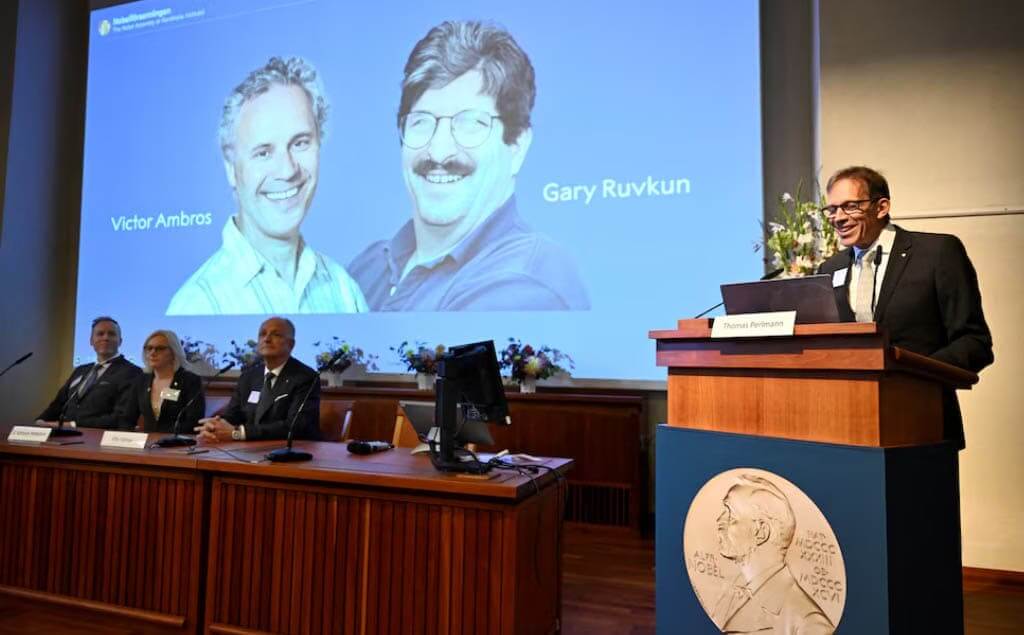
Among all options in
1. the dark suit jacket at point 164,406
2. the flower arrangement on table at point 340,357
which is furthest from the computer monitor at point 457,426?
the flower arrangement on table at point 340,357

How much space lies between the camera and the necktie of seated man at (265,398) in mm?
2980

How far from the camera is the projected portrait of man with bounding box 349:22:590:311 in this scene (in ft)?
13.6

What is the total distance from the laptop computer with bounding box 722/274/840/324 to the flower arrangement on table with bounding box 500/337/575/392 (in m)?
2.62

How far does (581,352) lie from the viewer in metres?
4.01

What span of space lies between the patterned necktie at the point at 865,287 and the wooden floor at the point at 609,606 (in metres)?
1.38

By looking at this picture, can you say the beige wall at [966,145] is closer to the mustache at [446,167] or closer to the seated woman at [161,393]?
the mustache at [446,167]

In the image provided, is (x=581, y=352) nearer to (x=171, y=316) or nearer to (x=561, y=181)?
(x=561, y=181)

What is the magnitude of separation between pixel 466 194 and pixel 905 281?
3.07m

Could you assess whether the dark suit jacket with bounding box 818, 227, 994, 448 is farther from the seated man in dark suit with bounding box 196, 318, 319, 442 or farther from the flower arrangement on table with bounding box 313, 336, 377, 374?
the flower arrangement on table with bounding box 313, 336, 377, 374

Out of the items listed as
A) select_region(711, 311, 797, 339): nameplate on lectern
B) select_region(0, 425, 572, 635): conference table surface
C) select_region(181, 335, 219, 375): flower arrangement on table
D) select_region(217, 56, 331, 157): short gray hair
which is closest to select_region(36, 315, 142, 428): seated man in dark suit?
select_region(0, 425, 572, 635): conference table surface

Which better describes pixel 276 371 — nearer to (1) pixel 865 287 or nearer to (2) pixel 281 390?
(2) pixel 281 390

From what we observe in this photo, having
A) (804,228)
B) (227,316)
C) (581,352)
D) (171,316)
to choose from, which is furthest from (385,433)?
(804,228)

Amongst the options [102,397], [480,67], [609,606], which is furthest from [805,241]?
[102,397]

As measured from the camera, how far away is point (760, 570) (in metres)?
1.16
